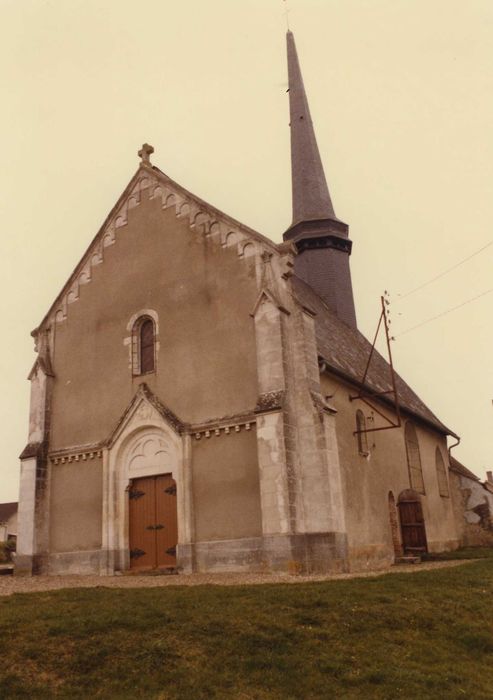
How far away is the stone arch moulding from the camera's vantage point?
1783 centimetres

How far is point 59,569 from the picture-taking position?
63.1 ft

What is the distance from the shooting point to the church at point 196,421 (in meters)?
15.9

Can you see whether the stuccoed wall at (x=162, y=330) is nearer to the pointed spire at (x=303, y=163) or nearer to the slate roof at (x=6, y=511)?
the pointed spire at (x=303, y=163)

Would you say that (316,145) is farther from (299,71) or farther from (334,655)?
(334,655)

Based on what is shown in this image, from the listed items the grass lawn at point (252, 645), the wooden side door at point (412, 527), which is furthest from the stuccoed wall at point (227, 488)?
the wooden side door at point (412, 527)

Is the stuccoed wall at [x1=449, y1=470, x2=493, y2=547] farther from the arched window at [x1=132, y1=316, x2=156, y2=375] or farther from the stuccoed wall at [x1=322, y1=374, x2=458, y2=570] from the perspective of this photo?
the arched window at [x1=132, y1=316, x2=156, y2=375]

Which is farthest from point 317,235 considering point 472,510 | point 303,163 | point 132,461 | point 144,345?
point 132,461

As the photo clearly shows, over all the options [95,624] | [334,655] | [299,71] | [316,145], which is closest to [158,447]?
[95,624]

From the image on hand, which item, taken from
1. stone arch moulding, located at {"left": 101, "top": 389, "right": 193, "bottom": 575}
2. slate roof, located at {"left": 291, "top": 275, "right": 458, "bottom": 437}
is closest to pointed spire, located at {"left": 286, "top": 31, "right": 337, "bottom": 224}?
slate roof, located at {"left": 291, "top": 275, "right": 458, "bottom": 437}

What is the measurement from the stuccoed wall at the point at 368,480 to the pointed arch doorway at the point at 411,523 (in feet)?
1.30

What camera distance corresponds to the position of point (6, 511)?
68.9 meters

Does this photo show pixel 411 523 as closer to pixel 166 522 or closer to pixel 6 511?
pixel 166 522

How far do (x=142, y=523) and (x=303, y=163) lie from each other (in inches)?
890

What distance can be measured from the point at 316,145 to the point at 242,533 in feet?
83.3
